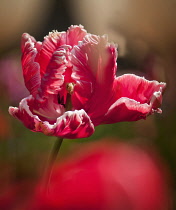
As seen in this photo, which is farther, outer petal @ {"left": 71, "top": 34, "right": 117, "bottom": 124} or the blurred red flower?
outer petal @ {"left": 71, "top": 34, "right": 117, "bottom": 124}

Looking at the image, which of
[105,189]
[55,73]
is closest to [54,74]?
[55,73]

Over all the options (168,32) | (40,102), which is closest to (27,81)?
(40,102)

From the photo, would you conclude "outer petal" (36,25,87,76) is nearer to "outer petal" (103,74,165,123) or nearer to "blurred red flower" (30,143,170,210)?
"outer petal" (103,74,165,123)

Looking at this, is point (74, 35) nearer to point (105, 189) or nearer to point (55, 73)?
point (55, 73)

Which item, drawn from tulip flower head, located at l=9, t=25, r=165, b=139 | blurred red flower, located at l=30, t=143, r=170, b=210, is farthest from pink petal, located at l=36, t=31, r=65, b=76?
blurred red flower, located at l=30, t=143, r=170, b=210

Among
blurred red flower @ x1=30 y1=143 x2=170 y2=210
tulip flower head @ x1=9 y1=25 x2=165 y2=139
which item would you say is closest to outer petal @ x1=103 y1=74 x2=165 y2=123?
tulip flower head @ x1=9 y1=25 x2=165 y2=139

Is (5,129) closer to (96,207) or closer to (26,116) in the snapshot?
(26,116)

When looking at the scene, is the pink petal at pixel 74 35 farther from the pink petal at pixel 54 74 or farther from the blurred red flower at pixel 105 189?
the blurred red flower at pixel 105 189

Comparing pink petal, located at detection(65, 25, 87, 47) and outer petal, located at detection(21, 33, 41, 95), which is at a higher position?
pink petal, located at detection(65, 25, 87, 47)

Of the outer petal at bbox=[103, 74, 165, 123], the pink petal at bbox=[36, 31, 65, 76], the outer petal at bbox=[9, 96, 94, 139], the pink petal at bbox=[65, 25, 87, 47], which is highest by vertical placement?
the pink petal at bbox=[65, 25, 87, 47]
